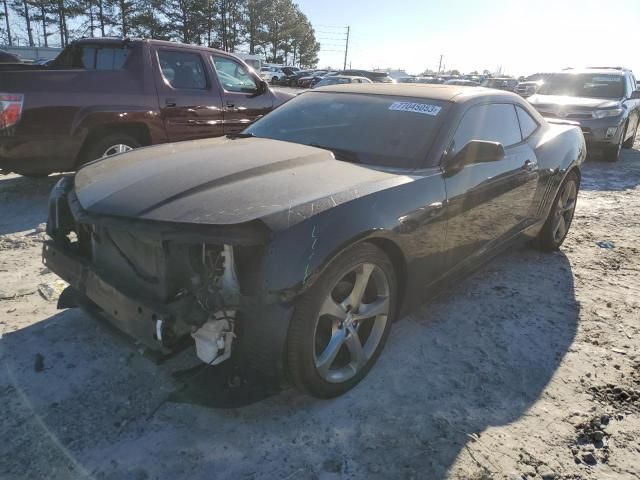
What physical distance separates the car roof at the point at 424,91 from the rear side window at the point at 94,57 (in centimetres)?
317

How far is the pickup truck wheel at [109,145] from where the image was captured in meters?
5.21

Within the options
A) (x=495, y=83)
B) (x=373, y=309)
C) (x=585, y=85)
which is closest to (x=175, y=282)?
(x=373, y=309)

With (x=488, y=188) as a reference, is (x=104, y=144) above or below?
below

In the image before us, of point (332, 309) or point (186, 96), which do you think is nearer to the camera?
point (332, 309)

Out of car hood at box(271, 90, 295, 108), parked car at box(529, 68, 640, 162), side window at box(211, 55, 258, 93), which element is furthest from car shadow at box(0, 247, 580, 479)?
parked car at box(529, 68, 640, 162)

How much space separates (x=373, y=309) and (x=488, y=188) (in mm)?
1310

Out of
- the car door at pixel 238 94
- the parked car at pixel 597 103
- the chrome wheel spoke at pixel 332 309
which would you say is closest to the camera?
the chrome wheel spoke at pixel 332 309

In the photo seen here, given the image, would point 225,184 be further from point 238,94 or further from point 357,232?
point 238,94

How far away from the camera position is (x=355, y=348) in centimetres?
248

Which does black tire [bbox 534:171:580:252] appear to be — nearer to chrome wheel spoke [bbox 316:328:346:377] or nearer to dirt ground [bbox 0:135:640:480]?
dirt ground [bbox 0:135:640:480]

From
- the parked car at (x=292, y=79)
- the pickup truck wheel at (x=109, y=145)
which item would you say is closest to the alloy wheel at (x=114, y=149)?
the pickup truck wheel at (x=109, y=145)

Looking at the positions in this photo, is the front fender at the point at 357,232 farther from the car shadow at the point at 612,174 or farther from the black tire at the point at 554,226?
the car shadow at the point at 612,174

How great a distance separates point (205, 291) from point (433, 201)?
1408 millimetres

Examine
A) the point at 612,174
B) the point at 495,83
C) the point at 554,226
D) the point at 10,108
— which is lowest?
the point at 612,174
